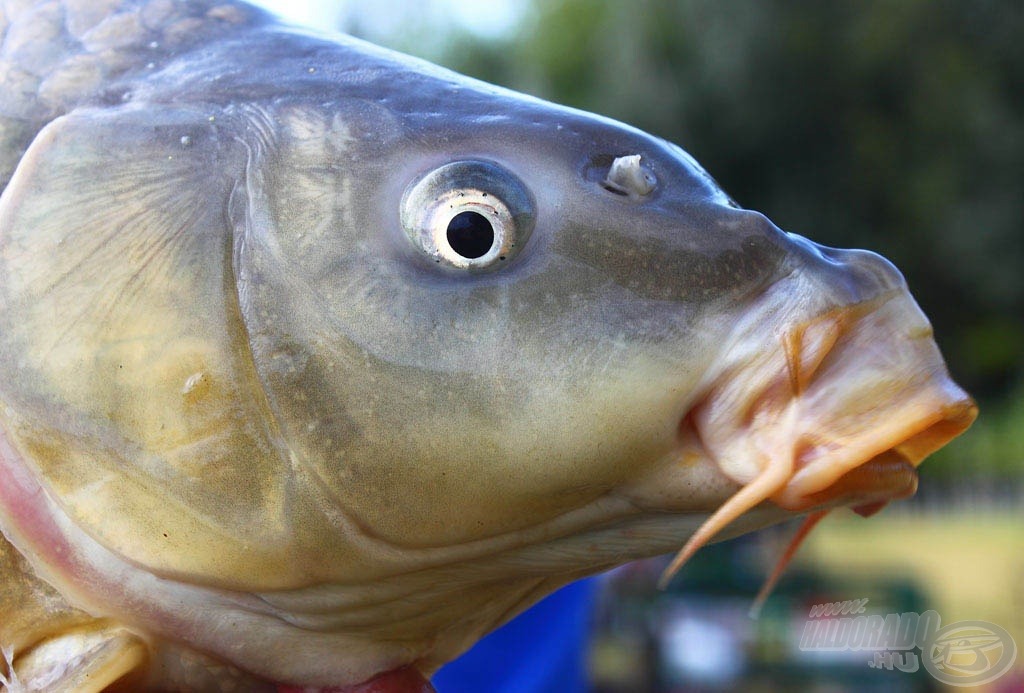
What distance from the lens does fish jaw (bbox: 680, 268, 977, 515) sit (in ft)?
2.75

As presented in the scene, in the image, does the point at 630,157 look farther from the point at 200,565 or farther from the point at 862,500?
the point at 200,565

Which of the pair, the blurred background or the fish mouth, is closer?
the fish mouth

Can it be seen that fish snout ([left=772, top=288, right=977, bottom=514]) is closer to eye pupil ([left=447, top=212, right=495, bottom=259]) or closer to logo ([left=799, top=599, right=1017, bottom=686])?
eye pupil ([left=447, top=212, right=495, bottom=259])

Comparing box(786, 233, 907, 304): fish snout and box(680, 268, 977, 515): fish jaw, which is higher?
box(786, 233, 907, 304): fish snout

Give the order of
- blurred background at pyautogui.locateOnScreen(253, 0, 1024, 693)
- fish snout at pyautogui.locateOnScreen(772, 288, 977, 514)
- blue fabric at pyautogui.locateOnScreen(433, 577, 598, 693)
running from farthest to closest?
blurred background at pyautogui.locateOnScreen(253, 0, 1024, 693) < blue fabric at pyautogui.locateOnScreen(433, 577, 598, 693) < fish snout at pyautogui.locateOnScreen(772, 288, 977, 514)

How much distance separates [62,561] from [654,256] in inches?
22.5

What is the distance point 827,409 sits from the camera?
848mm

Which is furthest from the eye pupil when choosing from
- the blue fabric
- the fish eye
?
→ the blue fabric

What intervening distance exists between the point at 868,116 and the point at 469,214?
1490 centimetres

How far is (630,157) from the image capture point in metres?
0.96

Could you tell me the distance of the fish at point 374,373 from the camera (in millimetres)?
888

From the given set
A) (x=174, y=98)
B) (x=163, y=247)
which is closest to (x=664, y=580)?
(x=163, y=247)

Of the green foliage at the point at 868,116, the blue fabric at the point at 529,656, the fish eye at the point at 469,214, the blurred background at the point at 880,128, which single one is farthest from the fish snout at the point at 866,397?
the green foliage at the point at 868,116

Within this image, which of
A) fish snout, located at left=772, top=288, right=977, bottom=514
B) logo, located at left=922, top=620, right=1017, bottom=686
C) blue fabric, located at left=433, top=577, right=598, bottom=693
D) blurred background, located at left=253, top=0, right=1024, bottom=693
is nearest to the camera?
fish snout, located at left=772, top=288, right=977, bottom=514
